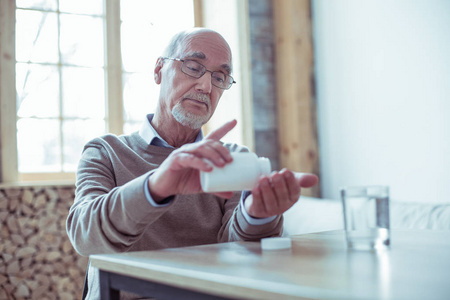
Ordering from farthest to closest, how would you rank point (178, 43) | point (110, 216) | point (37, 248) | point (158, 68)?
point (37, 248) < point (158, 68) < point (178, 43) < point (110, 216)

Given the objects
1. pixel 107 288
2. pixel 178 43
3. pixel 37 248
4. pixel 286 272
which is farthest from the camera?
pixel 37 248

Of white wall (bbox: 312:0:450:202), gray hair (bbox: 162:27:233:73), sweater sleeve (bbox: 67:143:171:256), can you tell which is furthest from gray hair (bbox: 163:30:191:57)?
white wall (bbox: 312:0:450:202)

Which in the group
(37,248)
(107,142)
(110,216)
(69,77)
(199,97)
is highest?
(69,77)

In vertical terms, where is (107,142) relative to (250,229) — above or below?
above

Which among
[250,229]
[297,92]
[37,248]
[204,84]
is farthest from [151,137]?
[297,92]

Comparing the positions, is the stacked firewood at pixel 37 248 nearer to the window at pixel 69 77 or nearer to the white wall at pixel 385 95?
the window at pixel 69 77

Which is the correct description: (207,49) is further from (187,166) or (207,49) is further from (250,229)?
(187,166)

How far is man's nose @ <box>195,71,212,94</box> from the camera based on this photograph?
5.11 feet

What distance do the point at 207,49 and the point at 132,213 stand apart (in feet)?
2.53

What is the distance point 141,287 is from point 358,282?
0.34 metres

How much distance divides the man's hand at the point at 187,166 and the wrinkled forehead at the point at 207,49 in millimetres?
590

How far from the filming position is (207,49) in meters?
1.58

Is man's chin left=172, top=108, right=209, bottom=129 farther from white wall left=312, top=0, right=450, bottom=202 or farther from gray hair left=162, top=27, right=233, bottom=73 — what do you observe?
white wall left=312, top=0, right=450, bottom=202

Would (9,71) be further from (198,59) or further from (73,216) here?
(73,216)
